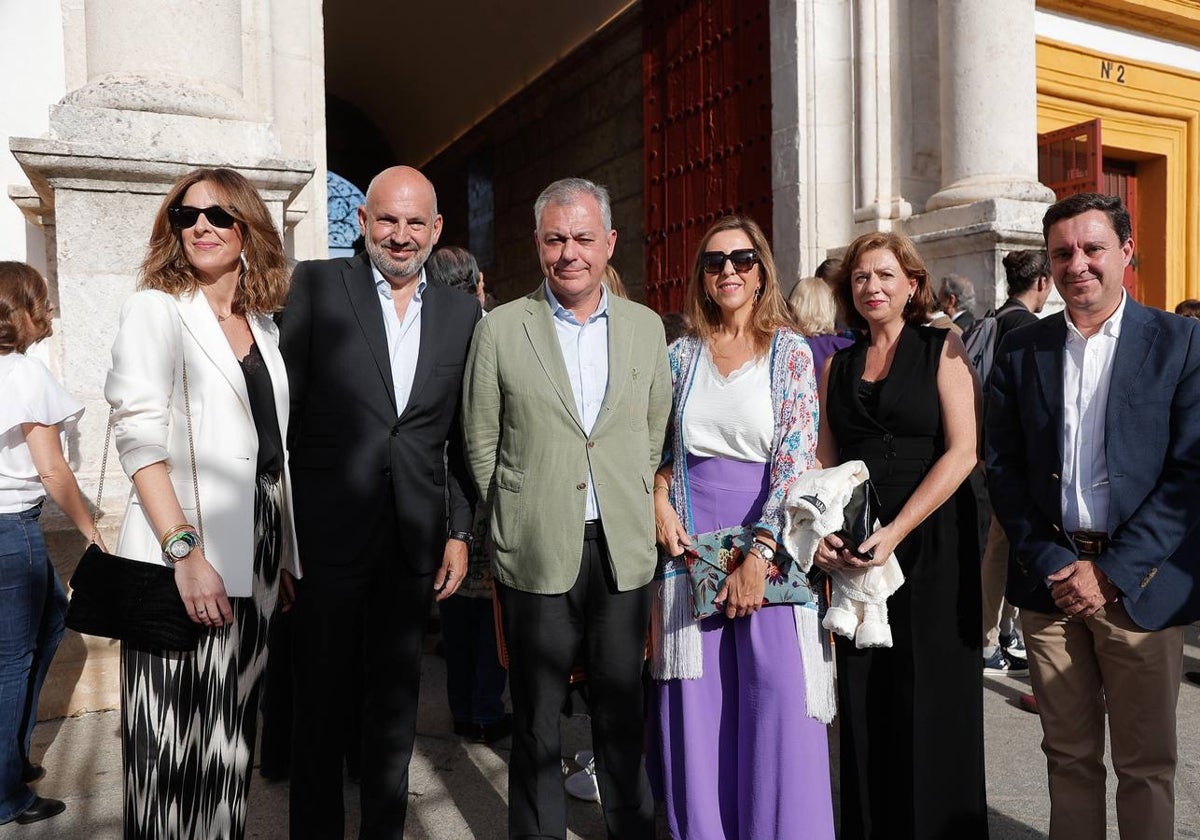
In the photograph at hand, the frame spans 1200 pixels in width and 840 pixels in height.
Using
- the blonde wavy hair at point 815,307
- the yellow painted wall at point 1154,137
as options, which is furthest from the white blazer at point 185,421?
the yellow painted wall at point 1154,137

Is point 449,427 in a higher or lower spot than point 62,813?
higher

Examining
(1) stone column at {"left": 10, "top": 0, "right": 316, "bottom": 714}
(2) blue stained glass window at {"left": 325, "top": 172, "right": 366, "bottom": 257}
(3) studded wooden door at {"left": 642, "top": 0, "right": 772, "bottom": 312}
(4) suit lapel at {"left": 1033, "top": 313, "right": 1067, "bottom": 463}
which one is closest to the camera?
(4) suit lapel at {"left": 1033, "top": 313, "right": 1067, "bottom": 463}

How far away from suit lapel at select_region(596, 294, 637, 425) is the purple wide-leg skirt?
0.37 m

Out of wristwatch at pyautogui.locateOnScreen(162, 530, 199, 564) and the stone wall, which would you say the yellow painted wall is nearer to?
the stone wall

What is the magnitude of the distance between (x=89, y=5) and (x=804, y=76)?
5096mm

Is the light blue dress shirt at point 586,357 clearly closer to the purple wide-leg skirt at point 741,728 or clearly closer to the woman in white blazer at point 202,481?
the purple wide-leg skirt at point 741,728

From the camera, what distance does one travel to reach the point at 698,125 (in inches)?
353

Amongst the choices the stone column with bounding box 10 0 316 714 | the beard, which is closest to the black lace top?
the beard

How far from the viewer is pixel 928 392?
2.79 m

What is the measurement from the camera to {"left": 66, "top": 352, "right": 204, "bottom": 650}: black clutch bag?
2.11m

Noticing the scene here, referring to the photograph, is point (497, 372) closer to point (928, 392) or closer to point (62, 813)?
point (928, 392)

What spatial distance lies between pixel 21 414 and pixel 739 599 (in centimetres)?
257

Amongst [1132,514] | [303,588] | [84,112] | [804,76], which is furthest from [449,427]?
[804,76]

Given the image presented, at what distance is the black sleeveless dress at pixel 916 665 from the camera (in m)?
2.71
